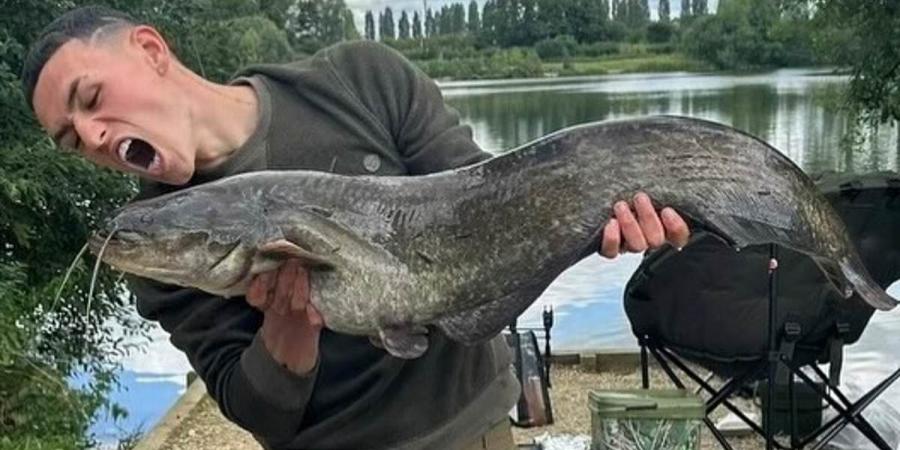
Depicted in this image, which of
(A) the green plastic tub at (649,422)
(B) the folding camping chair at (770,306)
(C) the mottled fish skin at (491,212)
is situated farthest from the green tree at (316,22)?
(C) the mottled fish skin at (491,212)

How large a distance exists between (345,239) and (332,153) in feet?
0.66

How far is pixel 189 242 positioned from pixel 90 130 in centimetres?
25

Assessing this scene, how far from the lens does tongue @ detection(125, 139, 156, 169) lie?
2.03 m

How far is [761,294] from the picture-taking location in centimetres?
475

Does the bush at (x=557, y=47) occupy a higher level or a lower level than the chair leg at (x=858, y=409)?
lower

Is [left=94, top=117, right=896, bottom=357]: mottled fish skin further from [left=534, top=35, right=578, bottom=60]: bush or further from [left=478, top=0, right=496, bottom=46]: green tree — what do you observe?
[left=534, top=35, right=578, bottom=60]: bush

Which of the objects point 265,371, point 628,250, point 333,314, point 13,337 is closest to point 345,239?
point 333,314

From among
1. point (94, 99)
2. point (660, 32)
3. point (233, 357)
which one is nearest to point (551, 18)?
point (660, 32)

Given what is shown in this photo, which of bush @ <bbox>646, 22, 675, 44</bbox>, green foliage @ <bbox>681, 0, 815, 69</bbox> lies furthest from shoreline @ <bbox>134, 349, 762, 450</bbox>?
bush @ <bbox>646, 22, 675, 44</bbox>

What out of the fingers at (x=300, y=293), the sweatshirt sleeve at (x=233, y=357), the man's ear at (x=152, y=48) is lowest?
the sweatshirt sleeve at (x=233, y=357)

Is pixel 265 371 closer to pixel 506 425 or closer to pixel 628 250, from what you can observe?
pixel 506 425

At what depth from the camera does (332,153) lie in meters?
2.22

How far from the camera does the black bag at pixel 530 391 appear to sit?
6.12 m

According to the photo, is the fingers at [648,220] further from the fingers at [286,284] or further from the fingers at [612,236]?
the fingers at [286,284]
